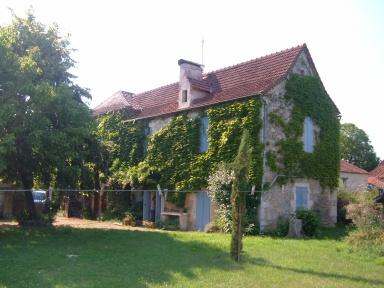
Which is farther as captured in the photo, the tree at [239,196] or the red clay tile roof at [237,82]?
the red clay tile roof at [237,82]

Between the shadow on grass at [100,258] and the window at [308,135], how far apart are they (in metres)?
8.38

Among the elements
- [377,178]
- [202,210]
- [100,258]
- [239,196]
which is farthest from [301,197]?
[377,178]

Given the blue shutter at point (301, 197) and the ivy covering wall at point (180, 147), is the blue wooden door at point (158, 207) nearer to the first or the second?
the ivy covering wall at point (180, 147)

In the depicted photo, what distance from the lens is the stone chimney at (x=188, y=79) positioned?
2462 centimetres

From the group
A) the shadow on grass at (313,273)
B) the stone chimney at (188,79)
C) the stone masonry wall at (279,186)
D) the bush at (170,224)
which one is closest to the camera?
the shadow on grass at (313,273)

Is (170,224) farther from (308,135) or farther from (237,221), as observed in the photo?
(237,221)

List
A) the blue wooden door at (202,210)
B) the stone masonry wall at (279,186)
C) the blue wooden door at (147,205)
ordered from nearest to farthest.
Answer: the stone masonry wall at (279,186) → the blue wooden door at (202,210) → the blue wooden door at (147,205)

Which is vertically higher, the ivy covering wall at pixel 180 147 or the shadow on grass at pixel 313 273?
the ivy covering wall at pixel 180 147

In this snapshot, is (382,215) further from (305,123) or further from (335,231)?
(305,123)

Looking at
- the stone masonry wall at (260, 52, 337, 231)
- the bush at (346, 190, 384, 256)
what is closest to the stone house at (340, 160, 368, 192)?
the stone masonry wall at (260, 52, 337, 231)

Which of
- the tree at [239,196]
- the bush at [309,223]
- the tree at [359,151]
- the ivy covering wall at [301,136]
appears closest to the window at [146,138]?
the ivy covering wall at [301,136]

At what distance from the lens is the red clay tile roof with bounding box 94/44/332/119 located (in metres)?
22.1

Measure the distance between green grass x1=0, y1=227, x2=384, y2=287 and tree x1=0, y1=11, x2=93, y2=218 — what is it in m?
2.71

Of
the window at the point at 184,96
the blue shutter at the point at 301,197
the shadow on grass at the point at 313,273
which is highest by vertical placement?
the window at the point at 184,96
